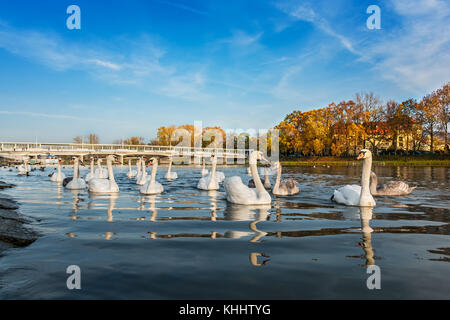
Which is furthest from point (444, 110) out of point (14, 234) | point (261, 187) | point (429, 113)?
point (14, 234)

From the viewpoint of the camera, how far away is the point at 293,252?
5.18 meters

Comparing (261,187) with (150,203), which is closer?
(261,187)

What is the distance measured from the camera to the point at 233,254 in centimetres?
505

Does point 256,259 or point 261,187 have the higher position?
point 261,187

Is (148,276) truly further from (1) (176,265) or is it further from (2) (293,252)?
(2) (293,252)

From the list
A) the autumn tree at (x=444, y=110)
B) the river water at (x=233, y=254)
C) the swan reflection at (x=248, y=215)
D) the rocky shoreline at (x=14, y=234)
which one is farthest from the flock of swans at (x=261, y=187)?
the autumn tree at (x=444, y=110)

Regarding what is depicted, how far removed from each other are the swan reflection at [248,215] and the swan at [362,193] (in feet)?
8.28

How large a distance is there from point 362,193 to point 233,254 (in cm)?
619

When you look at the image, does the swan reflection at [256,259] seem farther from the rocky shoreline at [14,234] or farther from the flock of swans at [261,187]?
the flock of swans at [261,187]

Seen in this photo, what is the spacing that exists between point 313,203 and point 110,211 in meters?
6.79

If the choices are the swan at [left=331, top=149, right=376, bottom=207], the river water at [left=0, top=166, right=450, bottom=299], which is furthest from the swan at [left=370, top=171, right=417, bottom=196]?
the river water at [left=0, top=166, right=450, bottom=299]

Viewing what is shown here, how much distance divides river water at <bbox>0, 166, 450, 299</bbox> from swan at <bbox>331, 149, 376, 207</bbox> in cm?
47

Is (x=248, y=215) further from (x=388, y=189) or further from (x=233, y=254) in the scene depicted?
(x=388, y=189)

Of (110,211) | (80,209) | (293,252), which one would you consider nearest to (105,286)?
(293,252)
